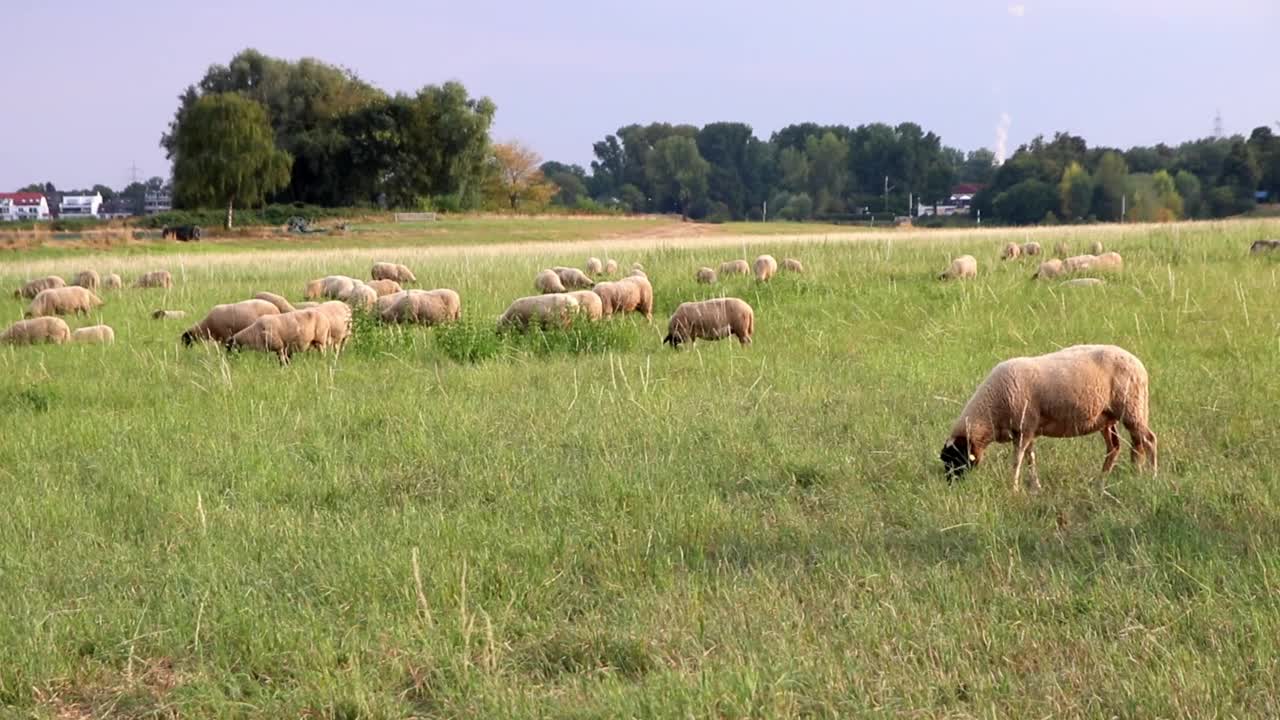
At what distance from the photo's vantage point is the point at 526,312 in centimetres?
1345

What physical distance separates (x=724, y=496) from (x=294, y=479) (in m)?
2.65

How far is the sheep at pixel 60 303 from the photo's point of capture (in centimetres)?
1759

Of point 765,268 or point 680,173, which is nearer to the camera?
point 765,268

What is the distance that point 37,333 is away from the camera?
1439 centimetres

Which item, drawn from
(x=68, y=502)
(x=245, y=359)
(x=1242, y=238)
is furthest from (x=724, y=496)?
(x=1242, y=238)

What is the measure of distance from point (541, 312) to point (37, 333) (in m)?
6.82

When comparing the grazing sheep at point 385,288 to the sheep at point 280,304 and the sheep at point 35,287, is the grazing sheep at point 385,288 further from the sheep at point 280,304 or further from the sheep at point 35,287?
the sheep at point 35,287

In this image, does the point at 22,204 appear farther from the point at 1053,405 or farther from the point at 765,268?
the point at 1053,405

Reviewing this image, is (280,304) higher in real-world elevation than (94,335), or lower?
higher

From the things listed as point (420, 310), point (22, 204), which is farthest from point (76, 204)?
point (420, 310)

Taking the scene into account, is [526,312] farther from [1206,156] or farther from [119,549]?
[1206,156]

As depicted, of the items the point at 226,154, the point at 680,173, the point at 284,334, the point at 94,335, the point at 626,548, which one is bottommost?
the point at 626,548

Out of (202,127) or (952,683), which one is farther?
(202,127)

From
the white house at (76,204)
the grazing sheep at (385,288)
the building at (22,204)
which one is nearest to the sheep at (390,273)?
the grazing sheep at (385,288)
